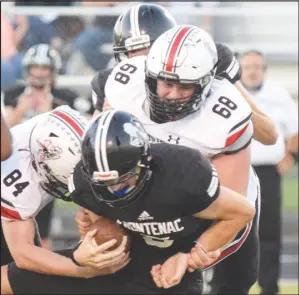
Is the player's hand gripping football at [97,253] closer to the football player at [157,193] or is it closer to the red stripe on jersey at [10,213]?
the football player at [157,193]

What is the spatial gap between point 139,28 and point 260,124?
2.42 feet

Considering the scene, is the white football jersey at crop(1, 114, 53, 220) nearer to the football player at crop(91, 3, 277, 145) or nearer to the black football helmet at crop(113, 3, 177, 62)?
the football player at crop(91, 3, 277, 145)

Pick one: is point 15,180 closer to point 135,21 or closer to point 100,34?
point 135,21

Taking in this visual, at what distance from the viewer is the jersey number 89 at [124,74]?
14.1 ft

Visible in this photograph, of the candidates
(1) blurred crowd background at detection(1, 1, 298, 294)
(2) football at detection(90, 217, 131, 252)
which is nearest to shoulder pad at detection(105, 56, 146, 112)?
(2) football at detection(90, 217, 131, 252)

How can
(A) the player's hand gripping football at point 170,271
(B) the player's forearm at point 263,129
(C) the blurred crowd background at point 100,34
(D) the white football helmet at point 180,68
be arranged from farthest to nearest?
(C) the blurred crowd background at point 100,34, (B) the player's forearm at point 263,129, (D) the white football helmet at point 180,68, (A) the player's hand gripping football at point 170,271

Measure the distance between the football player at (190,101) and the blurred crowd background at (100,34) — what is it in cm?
429

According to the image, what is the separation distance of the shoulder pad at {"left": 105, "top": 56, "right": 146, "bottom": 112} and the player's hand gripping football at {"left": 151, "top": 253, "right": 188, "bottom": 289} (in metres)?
0.69

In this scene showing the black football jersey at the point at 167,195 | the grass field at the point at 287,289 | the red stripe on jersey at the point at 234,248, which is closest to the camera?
the black football jersey at the point at 167,195

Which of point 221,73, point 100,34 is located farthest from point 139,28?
point 100,34

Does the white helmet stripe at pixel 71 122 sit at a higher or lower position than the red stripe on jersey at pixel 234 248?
higher

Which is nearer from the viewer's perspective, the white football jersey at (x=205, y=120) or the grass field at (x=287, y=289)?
the white football jersey at (x=205, y=120)

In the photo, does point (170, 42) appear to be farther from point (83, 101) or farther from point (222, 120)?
point (83, 101)

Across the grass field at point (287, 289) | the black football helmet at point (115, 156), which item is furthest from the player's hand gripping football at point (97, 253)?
the grass field at point (287, 289)
